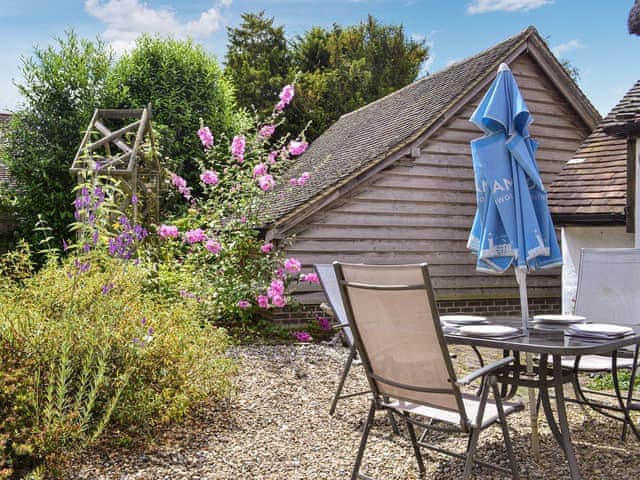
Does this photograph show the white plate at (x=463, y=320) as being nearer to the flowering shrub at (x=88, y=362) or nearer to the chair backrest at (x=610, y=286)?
the chair backrest at (x=610, y=286)

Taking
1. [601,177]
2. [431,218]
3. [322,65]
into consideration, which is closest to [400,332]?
[601,177]

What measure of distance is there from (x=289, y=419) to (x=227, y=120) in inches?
432

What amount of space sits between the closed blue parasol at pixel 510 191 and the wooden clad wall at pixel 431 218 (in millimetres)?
5391

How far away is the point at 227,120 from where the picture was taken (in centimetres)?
1441

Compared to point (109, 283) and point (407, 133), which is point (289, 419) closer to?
point (109, 283)

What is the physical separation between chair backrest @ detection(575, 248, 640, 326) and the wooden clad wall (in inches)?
196

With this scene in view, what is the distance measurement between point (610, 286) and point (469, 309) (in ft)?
19.2

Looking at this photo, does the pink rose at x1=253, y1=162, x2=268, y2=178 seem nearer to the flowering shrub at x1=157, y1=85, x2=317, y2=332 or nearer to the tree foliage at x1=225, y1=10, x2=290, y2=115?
the flowering shrub at x1=157, y1=85, x2=317, y2=332

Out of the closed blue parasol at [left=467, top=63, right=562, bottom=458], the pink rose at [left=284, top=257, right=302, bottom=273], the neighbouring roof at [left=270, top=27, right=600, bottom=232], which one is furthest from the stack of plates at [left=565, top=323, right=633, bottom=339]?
the neighbouring roof at [left=270, top=27, right=600, bottom=232]

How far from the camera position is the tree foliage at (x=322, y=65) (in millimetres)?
22734

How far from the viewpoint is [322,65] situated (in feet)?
83.6

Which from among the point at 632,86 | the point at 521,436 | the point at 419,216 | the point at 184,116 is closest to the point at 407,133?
the point at 419,216

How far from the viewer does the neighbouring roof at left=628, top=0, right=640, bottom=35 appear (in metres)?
6.82

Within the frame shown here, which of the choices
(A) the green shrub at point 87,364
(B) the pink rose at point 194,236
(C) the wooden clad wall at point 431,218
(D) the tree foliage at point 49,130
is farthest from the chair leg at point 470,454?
(D) the tree foliage at point 49,130
